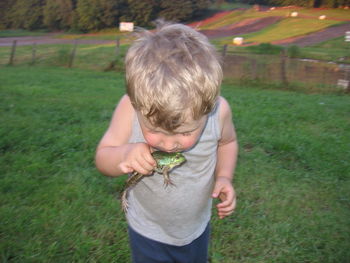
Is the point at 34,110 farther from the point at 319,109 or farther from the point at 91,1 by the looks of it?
the point at 91,1

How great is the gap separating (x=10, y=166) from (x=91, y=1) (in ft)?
125

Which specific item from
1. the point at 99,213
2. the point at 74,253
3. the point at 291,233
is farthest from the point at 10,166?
the point at 291,233

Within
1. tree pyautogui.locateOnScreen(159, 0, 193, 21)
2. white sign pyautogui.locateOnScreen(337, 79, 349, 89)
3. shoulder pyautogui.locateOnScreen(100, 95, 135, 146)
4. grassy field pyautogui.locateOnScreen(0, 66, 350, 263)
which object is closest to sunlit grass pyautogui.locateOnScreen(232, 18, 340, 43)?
tree pyautogui.locateOnScreen(159, 0, 193, 21)

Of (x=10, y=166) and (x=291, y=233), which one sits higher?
(x=10, y=166)

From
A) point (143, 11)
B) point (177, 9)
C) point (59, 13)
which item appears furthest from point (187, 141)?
point (59, 13)

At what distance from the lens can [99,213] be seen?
8.59ft

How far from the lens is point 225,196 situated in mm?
1558

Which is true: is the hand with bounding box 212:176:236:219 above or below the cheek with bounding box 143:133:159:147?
below

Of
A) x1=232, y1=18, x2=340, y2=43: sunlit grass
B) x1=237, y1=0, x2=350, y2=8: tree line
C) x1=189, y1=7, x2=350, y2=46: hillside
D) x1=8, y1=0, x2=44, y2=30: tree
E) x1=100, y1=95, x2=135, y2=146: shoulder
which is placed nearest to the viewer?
x1=100, y1=95, x2=135, y2=146: shoulder

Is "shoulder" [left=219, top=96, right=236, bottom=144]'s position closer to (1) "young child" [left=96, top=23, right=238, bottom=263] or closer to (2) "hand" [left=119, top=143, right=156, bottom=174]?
(1) "young child" [left=96, top=23, right=238, bottom=263]

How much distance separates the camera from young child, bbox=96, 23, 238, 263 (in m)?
1.11

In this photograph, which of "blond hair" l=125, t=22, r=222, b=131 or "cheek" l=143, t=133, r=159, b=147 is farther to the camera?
"cheek" l=143, t=133, r=159, b=147

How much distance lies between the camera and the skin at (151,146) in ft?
3.98

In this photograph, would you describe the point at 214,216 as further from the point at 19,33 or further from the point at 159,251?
the point at 19,33
